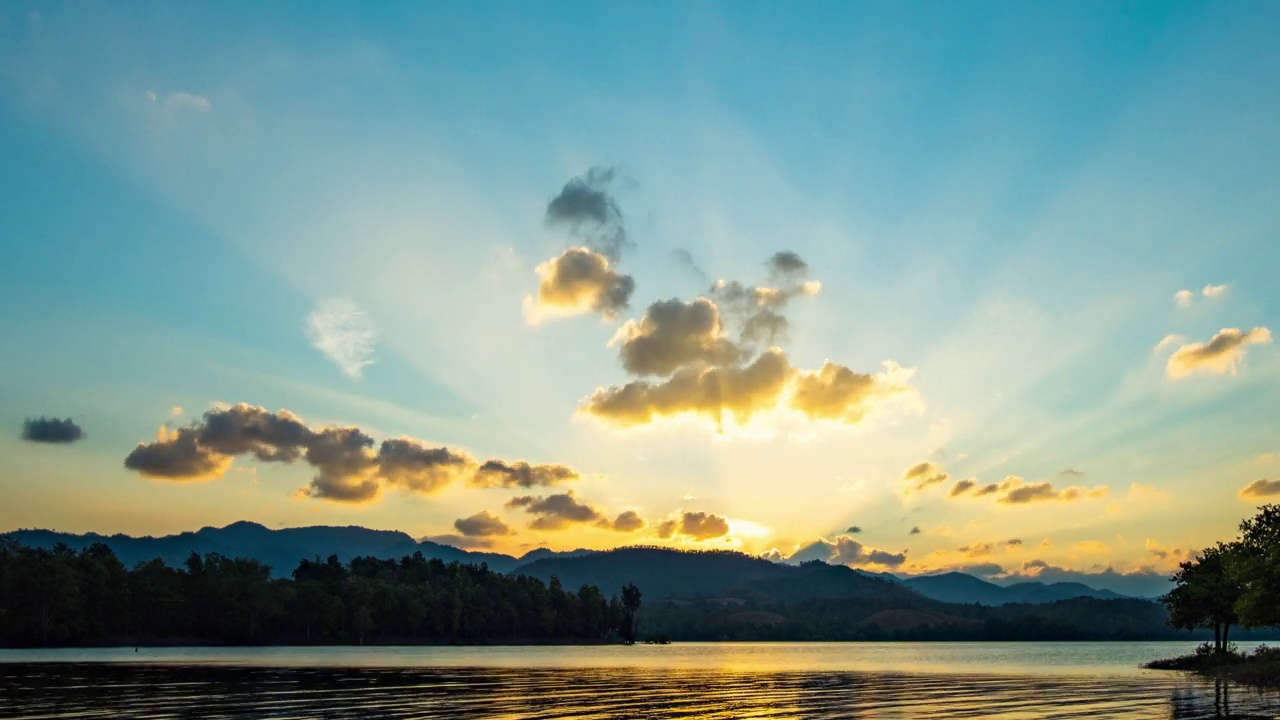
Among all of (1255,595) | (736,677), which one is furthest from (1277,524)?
(736,677)

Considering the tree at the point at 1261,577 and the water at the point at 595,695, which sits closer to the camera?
the water at the point at 595,695

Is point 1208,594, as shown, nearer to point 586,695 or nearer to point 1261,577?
point 1261,577

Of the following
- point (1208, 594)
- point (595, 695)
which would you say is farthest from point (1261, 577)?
point (595, 695)

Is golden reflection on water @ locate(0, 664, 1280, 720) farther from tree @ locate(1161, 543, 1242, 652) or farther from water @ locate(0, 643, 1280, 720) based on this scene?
tree @ locate(1161, 543, 1242, 652)

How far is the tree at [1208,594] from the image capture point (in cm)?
10444

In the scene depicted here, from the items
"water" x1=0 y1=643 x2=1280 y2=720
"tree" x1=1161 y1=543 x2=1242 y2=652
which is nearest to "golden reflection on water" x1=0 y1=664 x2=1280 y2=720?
"water" x1=0 y1=643 x2=1280 y2=720

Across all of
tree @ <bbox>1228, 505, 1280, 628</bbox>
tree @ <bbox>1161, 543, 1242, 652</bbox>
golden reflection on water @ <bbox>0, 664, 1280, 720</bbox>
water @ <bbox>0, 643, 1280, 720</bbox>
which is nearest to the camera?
golden reflection on water @ <bbox>0, 664, 1280, 720</bbox>

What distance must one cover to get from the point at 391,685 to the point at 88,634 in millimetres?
148115

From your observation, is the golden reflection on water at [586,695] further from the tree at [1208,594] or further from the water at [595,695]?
the tree at [1208,594]

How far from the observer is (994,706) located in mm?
58812

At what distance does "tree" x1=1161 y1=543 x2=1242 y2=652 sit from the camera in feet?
343

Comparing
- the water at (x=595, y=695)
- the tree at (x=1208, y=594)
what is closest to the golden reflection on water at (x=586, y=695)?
the water at (x=595, y=695)

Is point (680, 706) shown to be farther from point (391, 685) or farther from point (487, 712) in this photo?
point (391, 685)

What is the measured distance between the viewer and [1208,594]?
10569cm
